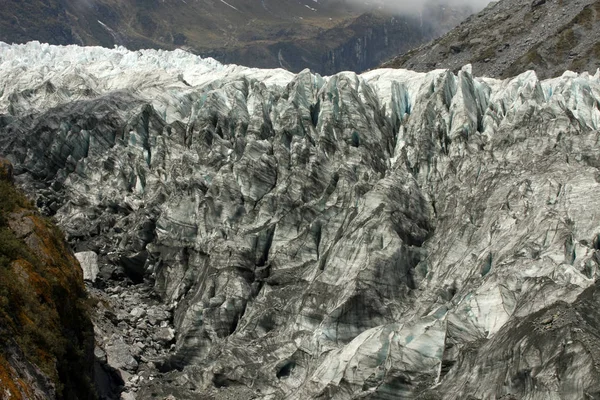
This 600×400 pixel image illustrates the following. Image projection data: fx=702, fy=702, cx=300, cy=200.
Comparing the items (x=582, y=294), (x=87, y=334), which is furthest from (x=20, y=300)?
(x=582, y=294)

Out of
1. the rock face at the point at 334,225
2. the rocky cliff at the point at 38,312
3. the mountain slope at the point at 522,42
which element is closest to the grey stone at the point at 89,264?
the rock face at the point at 334,225

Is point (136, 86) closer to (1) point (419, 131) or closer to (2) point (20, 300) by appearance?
(1) point (419, 131)

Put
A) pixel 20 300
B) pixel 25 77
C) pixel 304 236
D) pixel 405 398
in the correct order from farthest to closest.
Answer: pixel 25 77 → pixel 304 236 → pixel 405 398 → pixel 20 300

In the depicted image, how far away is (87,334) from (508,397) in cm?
1965

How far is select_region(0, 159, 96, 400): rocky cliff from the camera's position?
2489 cm

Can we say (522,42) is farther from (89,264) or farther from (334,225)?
(89,264)

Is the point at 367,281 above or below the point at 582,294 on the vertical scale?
below

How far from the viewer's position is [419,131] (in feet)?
177

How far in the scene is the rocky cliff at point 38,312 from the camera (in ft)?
81.7

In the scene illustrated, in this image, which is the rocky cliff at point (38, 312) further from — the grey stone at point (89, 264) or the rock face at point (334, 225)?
the grey stone at point (89, 264)

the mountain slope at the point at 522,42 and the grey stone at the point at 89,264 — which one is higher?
the mountain slope at the point at 522,42

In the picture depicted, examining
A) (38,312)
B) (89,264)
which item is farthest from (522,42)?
(38,312)

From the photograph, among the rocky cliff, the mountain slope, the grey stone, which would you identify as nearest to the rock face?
the grey stone

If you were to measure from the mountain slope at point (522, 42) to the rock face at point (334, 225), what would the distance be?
3170 inches
